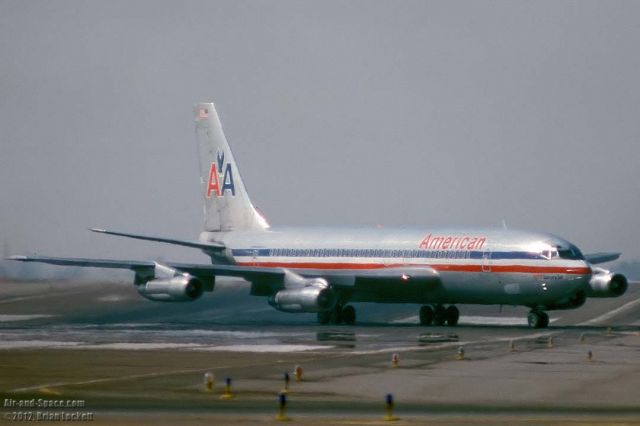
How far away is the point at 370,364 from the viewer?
39781mm

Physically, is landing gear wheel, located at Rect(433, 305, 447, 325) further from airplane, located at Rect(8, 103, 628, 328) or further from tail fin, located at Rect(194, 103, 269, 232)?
tail fin, located at Rect(194, 103, 269, 232)

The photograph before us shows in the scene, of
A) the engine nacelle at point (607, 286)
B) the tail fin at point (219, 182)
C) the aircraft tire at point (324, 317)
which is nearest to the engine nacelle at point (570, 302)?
the engine nacelle at point (607, 286)

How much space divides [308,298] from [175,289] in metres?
6.29

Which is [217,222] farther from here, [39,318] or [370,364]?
[370,364]

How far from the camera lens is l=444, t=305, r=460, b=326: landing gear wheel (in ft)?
220

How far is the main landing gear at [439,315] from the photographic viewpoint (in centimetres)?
6700

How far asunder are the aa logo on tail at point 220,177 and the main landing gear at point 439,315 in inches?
613

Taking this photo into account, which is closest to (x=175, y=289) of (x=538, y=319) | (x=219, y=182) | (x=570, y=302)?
(x=219, y=182)

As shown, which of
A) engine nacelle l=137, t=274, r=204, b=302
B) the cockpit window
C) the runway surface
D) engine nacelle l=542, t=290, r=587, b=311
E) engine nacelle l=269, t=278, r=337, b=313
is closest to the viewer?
the runway surface

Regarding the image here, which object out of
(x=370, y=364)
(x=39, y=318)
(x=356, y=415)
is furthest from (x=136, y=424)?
(x=39, y=318)

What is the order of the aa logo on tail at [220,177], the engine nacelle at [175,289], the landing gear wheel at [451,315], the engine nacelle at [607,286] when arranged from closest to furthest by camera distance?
the engine nacelle at [607,286]
the engine nacelle at [175,289]
the landing gear wheel at [451,315]
the aa logo on tail at [220,177]

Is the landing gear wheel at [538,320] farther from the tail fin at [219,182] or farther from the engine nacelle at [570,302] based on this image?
the tail fin at [219,182]

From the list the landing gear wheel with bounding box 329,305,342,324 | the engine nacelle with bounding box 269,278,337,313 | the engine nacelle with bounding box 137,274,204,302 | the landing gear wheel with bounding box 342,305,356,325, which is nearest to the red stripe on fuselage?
the landing gear wheel with bounding box 342,305,356,325

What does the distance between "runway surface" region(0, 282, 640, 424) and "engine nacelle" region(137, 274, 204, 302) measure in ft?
4.58
